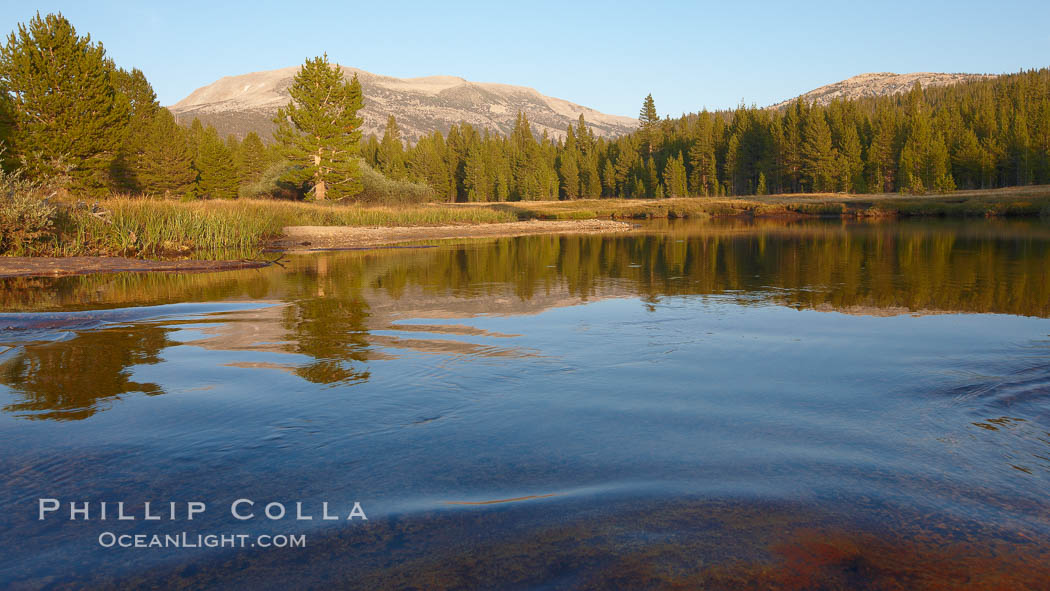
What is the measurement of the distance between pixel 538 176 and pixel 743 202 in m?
43.8

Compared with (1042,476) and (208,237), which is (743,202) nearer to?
(208,237)

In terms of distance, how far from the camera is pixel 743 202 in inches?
2758

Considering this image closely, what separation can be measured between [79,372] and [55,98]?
3808cm

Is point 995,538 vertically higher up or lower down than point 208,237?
lower down

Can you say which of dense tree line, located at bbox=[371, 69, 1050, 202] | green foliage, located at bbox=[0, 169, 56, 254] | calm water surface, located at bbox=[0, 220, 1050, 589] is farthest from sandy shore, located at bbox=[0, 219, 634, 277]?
dense tree line, located at bbox=[371, 69, 1050, 202]

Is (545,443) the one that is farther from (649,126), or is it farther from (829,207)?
(649,126)

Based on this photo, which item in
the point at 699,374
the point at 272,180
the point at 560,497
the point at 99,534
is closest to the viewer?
the point at 99,534

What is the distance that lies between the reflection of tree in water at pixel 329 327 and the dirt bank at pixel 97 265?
4127 millimetres

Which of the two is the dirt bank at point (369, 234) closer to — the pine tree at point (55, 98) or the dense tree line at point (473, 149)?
the dense tree line at point (473, 149)

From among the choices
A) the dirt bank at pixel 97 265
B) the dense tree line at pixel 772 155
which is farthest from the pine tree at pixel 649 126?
the dirt bank at pixel 97 265

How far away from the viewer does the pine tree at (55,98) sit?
3566 cm

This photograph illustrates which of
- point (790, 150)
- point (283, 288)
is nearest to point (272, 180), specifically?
point (283, 288)

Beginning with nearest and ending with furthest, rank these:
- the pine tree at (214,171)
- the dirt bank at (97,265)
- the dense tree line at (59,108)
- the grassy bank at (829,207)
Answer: the dirt bank at (97,265)
the dense tree line at (59,108)
the grassy bank at (829,207)
the pine tree at (214,171)

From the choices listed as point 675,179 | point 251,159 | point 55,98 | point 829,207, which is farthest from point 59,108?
point 675,179
